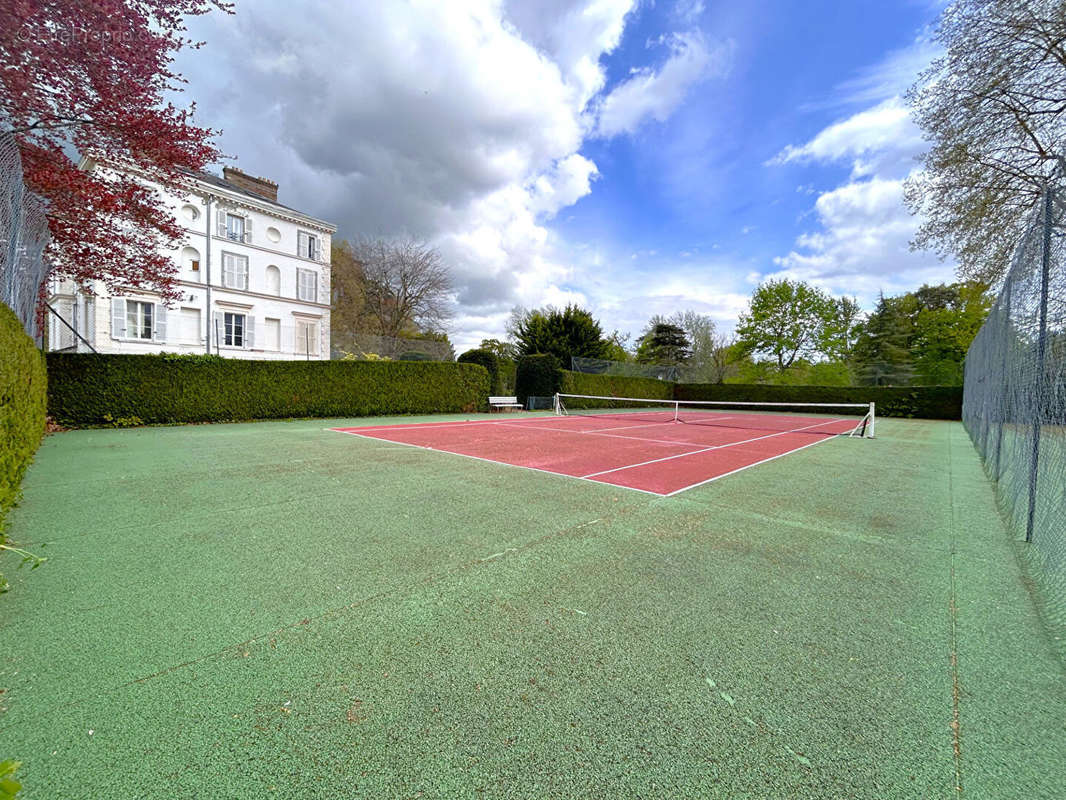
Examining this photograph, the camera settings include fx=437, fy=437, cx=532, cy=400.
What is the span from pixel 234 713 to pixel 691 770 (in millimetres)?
1571

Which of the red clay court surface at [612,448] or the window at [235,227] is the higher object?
the window at [235,227]

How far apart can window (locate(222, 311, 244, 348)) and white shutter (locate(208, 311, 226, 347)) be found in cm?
5

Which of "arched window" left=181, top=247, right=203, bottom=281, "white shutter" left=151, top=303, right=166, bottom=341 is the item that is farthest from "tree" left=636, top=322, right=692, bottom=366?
"white shutter" left=151, top=303, right=166, bottom=341

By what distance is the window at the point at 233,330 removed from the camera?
2370cm

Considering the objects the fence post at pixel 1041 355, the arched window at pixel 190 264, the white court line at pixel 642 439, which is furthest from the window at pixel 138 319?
the fence post at pixel 1041 355

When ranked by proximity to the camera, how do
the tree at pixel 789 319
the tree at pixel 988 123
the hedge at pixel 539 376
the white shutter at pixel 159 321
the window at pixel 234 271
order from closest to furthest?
the tree at pixel 988 123, the hedge at pixel 539 376, the white shutter at pixel 159 321, the window at pixel 234 271, the tree at pixel 789 319

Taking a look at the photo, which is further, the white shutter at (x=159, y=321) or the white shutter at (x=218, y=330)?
the white shutter at (x=218, y=330)

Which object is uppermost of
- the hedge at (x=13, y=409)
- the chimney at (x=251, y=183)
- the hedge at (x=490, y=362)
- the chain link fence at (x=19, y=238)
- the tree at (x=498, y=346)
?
the chimney at (x=251, y=183)

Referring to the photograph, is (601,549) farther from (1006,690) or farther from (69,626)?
(69,626)

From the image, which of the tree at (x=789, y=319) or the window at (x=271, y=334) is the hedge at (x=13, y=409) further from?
the tree at (x=789, y=319)

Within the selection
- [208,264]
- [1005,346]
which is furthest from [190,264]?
[1005,346]

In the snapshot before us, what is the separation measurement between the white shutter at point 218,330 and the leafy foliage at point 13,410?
20018 millimetres

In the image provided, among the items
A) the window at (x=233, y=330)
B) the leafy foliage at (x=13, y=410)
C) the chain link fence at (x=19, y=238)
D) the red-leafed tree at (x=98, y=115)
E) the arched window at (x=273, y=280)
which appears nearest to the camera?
the leafy foliage at (x=13, y=410)

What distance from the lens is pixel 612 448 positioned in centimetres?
820
